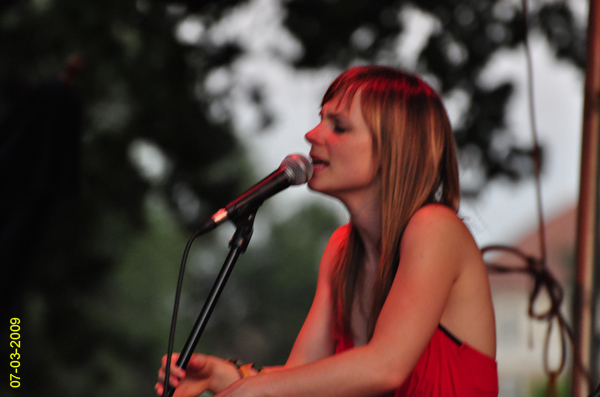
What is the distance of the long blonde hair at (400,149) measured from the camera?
128cm

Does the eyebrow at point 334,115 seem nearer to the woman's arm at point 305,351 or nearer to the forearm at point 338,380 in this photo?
the woman's arm at point 305,351

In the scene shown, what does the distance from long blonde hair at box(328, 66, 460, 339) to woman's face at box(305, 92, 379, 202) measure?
2 centimetres

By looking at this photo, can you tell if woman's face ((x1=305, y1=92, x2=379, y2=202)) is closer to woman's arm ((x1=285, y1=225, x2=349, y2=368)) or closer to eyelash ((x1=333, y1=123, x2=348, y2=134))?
eyelash ((x1=333, y1=123, x2=348, y2=134))

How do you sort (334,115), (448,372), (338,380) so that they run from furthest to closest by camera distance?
(334,115) < (448,372) < (338,380)

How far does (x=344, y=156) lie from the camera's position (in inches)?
51.0

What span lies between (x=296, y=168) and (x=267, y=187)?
0.31ft

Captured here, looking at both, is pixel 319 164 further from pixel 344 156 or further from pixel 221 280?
pixel 221 280

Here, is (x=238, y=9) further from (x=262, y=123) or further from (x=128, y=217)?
(x=128, y=217)

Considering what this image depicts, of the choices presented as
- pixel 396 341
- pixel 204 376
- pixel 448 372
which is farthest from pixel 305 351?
pixel 396 341

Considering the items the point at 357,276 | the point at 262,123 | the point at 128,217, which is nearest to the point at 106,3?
the point at 262,123

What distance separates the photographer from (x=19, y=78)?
5.07 meters

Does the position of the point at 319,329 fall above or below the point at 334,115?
below

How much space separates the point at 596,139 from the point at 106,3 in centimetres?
442

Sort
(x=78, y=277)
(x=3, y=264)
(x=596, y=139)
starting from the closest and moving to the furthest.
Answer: (x=596, y=139)
(x=3, y=264)
(x=78, y=277)
